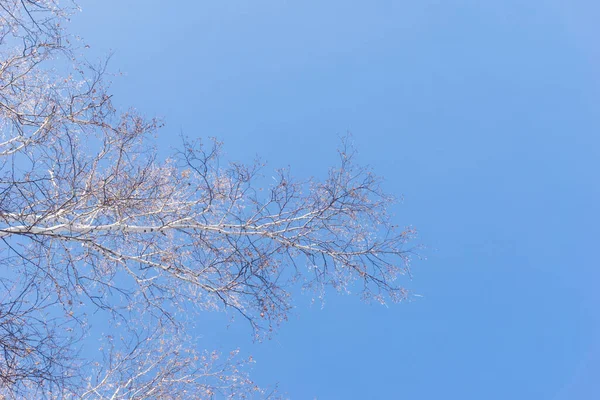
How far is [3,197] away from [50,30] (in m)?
2.68

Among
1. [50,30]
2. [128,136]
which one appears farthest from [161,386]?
[50,30]

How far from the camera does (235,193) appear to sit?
24.1 ft

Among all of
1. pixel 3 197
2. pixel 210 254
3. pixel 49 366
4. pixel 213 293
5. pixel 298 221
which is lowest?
pixel 49 366

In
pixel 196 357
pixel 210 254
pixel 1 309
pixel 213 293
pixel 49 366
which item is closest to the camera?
pixel 1 309

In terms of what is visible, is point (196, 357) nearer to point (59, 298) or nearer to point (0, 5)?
point (59, 298)

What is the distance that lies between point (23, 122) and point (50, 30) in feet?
4.99

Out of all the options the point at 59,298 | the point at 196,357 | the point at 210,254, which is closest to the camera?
the point at 59,298

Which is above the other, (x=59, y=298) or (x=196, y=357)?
(x=196, y=357)

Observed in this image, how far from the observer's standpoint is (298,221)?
7.47 meters

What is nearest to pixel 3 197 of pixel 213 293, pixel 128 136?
pixel 128 136

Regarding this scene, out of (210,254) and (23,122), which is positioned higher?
(23,122)

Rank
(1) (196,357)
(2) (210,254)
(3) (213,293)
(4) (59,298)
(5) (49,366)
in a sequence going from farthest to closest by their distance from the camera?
(1) (196,357)
(2) (210,254)
(3) (213,293)
(4) (59,298)
(5) (49,366)

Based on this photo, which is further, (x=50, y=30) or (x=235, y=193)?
(x=235, y=193)

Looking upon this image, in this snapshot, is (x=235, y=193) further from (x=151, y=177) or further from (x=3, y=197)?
(x=3, y=197)
